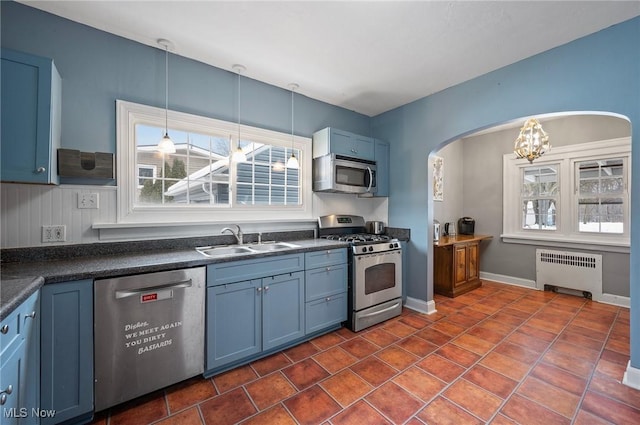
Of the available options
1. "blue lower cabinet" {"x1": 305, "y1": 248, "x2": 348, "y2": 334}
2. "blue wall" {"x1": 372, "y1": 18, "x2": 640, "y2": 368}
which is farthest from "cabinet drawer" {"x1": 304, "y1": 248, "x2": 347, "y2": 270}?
"blue wall" {"x1": 372, "y1": 18, "x2": 640, "y2": 368}

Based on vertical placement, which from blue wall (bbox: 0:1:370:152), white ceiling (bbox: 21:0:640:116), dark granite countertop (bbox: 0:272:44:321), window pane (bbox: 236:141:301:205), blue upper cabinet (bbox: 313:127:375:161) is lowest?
dark granite countertop (bbox: 0:272:44:321)

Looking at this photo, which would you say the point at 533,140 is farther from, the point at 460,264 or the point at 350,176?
the point at 350,176

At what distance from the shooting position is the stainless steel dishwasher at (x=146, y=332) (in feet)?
5.25

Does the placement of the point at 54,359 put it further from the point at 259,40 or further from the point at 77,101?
the point at 259,40

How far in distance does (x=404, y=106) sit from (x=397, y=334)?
284 cm

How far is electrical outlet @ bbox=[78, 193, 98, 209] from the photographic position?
2.01 m

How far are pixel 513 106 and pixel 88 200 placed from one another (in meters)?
3.80

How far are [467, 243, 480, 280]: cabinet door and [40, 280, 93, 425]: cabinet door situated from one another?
4.50 metres

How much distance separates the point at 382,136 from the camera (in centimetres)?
386

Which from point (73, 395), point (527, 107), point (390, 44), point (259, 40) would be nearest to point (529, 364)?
point (527, 107)

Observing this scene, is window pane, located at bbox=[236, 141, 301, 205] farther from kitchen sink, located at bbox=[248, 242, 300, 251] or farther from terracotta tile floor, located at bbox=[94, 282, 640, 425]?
terracotta tile floor, located at bbox=[94, 282, 640, 425]

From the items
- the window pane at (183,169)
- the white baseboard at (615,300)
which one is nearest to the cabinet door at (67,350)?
the window pane at (183,169)

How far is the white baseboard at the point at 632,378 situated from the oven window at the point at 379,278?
6.13 ft

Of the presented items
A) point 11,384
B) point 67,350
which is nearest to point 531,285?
point 67,350
